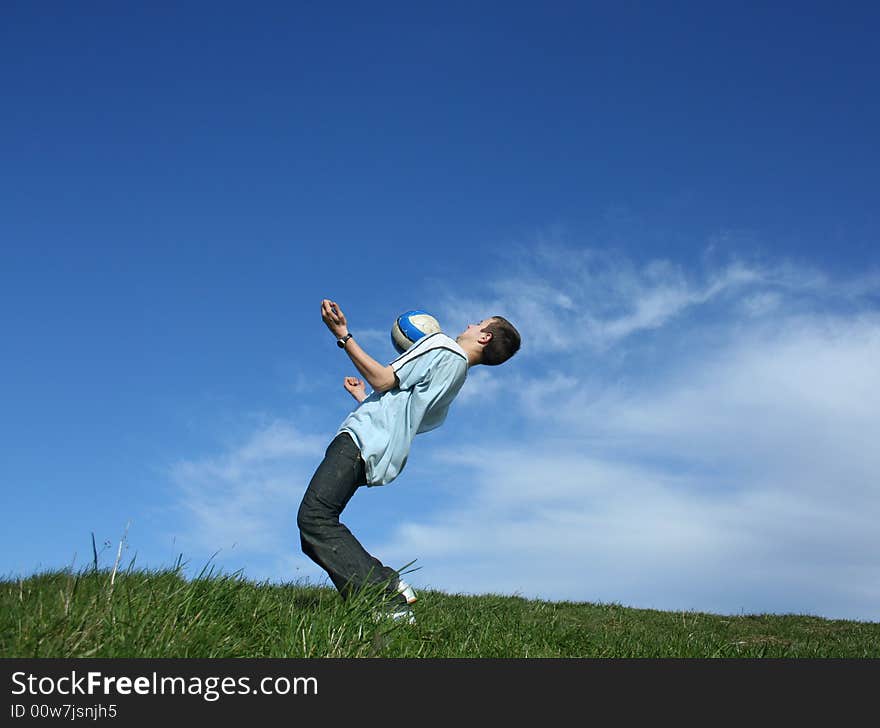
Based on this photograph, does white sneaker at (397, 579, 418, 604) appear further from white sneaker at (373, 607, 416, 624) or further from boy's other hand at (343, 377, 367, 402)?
boy's other hand at (343, 377, 367, 402)

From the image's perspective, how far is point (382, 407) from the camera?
6.61 meters

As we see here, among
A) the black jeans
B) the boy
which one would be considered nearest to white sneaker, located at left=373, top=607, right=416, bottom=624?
the boy

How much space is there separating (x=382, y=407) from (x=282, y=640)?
2.26 metres

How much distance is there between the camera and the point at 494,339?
7.35 m

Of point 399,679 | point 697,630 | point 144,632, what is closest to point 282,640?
point 144,632

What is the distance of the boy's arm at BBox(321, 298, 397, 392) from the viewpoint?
6492 mm

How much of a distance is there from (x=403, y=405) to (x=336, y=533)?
1209 millimetres

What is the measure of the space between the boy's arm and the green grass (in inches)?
72.3

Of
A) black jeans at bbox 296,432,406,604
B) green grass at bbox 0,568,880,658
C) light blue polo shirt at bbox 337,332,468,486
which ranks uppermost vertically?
light blue polo shirt at bbox 337,332,468,486

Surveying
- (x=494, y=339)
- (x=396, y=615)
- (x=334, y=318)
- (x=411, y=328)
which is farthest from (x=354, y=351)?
(x=396, y=615)

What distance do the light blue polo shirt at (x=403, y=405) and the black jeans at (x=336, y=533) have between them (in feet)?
0.63

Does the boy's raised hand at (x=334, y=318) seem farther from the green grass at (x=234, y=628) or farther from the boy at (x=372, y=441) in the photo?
the green grass at (x=234, y=628)

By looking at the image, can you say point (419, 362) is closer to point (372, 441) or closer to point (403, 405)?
point (403, 405)

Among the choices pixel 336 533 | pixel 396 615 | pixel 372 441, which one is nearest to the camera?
pixel 396 615
